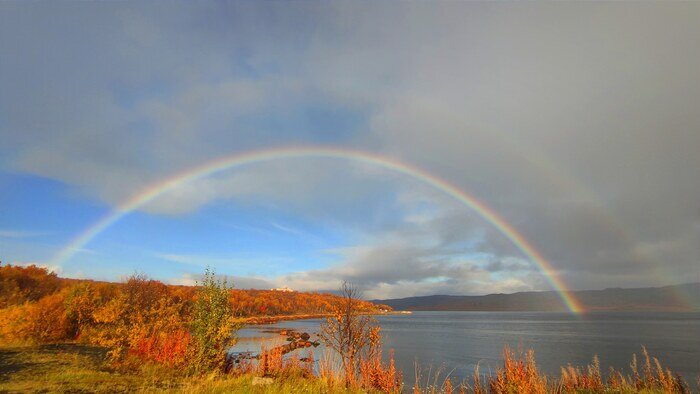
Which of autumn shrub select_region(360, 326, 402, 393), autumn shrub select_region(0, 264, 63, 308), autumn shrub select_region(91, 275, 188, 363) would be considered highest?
autumn shrub select_region(0, 264, 63, 308)

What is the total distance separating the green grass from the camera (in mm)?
13531

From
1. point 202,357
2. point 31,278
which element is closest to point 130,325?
point 202,357

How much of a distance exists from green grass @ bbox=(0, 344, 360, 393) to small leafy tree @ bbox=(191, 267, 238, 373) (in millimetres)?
1396

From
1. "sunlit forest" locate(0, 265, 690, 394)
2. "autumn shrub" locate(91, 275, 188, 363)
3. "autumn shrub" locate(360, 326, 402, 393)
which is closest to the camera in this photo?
"sunlit forest" locate(0, 265, 690, 394)

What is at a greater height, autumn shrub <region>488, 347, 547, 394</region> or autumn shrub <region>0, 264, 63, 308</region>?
autumn shrub <region>0, 264, 63, 308</region>

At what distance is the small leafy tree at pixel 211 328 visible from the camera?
59.6 feet

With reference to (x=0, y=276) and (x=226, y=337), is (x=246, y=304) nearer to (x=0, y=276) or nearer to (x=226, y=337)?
(x=0, y=276)

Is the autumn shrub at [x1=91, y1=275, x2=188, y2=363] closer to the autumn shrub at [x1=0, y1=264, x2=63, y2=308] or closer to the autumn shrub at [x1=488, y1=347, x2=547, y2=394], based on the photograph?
the autumn shrub at [x1=488, y1=347, x2=547, y2=394]

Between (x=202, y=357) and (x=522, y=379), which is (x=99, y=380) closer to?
(x=202, y=357)

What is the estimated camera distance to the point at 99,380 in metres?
15.1

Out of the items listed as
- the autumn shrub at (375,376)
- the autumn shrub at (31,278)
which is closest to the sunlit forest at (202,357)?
the autumn shrub at (375,376)

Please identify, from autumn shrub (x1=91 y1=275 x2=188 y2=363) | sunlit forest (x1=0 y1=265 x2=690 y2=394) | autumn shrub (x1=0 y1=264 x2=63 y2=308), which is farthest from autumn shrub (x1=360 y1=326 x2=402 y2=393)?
autumn shrub (x1=0 y1=264 x2=63 y2=308)

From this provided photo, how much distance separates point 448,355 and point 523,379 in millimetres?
40611

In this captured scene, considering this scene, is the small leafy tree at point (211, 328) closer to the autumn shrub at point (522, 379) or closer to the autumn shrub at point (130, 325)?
the autumn shrub at point (130, 325)
